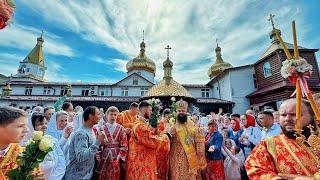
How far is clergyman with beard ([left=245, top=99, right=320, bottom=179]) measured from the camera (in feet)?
7.00

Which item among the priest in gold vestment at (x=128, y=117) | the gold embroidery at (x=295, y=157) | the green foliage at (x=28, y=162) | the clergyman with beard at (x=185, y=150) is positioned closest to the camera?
the green foliage at (x=28, y=162)

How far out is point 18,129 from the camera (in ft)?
7.29

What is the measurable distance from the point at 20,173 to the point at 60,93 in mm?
37528

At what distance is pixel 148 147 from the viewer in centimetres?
461

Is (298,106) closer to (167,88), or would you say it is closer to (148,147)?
(148,147)

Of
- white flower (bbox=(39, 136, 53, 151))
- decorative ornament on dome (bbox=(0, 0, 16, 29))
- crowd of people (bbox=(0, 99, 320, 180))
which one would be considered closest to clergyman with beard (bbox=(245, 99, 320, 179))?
crowd of people (bbox=(0, 99, 320, 180))

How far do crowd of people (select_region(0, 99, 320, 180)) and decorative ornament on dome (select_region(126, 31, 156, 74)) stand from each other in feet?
105

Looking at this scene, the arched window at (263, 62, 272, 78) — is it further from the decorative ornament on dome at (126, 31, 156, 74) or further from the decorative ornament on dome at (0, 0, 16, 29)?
the decorative ornament on dome at (0, 0, 16, 29)

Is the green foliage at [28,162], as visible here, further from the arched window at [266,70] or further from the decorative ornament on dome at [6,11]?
the arched window at [266,70]

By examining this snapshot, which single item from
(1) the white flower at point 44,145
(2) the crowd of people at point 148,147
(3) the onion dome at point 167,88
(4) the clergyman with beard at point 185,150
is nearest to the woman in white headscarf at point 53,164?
(2) the crowd of people at point 148,147

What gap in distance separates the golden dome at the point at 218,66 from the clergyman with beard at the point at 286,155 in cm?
3790

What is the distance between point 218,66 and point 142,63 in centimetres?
1393

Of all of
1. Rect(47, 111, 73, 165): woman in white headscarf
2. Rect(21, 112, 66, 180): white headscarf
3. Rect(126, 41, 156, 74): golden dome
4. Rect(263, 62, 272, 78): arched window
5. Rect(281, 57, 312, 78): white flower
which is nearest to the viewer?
Rect(281, 57, 312, 78): white flower

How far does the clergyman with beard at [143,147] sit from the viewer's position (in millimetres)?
4461
